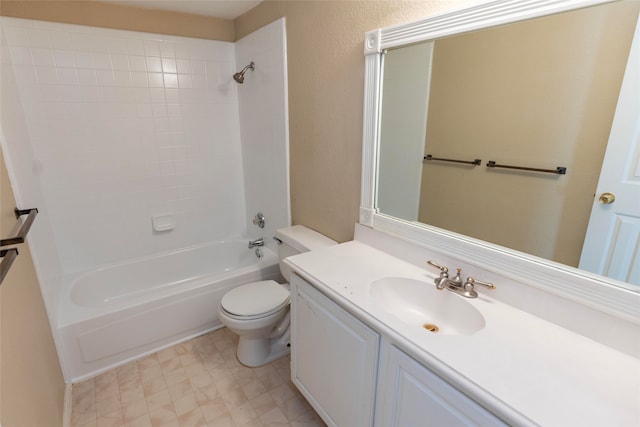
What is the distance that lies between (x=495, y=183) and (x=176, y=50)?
242 centimetres

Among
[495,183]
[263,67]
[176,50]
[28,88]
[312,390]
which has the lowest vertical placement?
[312,390]

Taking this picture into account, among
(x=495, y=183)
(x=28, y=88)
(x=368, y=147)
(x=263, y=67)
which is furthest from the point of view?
(x=263, y=67)

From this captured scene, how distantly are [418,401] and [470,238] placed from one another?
0.62 m

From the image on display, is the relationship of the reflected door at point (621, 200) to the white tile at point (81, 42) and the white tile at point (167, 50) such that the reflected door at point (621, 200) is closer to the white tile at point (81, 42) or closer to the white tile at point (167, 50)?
the white tile at point (167, 50)

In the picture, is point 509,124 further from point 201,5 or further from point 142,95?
point 142,95

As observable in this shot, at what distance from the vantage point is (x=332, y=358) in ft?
4.23

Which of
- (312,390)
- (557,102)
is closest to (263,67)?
(557,102)

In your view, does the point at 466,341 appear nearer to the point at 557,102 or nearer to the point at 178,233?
the point at 557,102

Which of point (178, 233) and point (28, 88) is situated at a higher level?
point (28, 88)

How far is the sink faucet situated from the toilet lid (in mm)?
982

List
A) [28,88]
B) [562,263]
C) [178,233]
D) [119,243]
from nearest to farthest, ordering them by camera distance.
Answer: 1. [562,263]
2. [28,88]
3. [119,243]
4. [178,233]

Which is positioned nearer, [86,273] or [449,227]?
[449,227]

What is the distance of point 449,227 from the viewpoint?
134cm

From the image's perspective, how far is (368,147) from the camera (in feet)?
5.17
